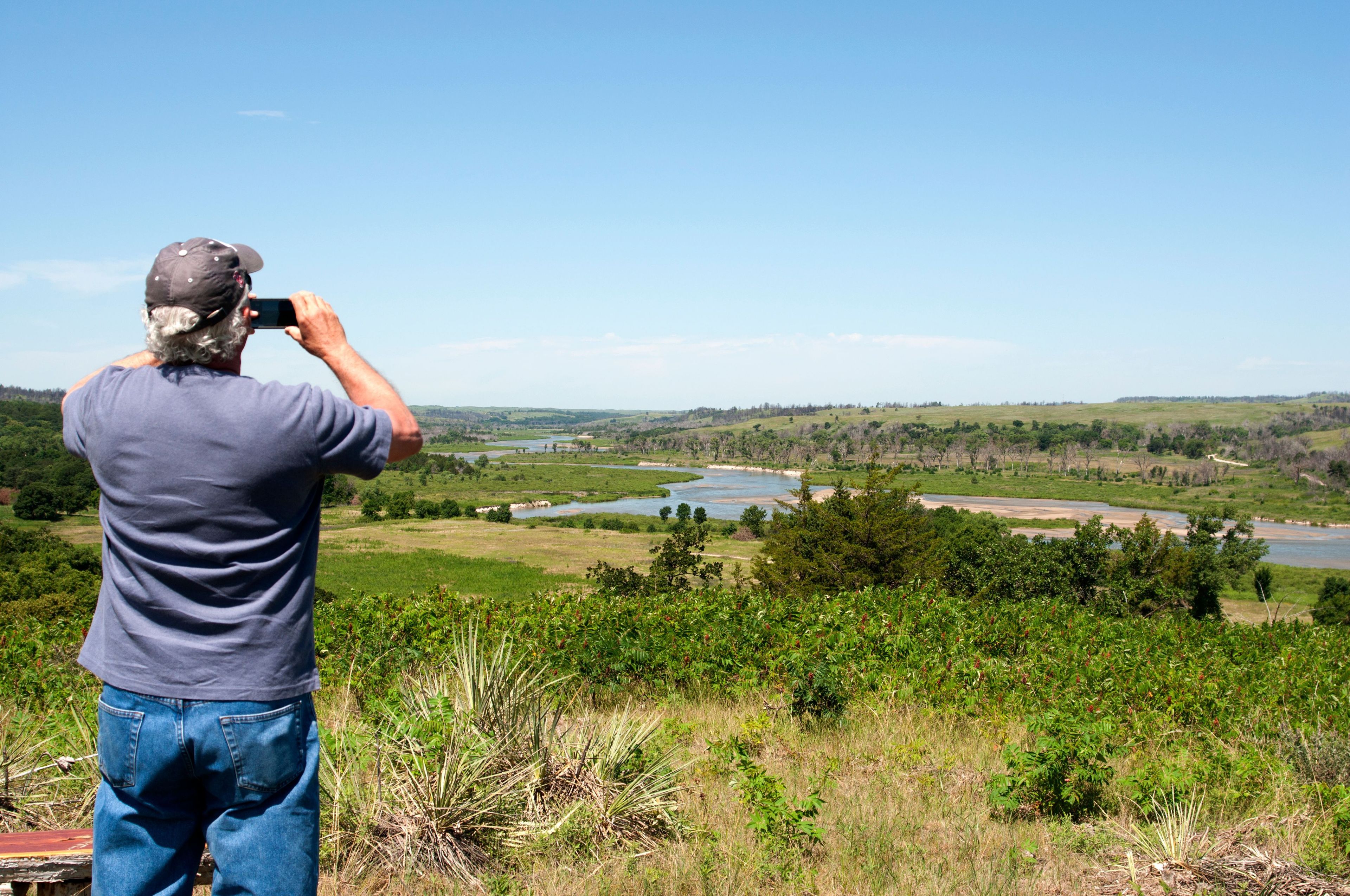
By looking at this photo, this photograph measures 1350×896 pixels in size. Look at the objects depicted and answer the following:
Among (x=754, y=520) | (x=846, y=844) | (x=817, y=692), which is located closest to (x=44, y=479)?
(x=754, y=520)

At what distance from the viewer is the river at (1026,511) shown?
64.6 metres

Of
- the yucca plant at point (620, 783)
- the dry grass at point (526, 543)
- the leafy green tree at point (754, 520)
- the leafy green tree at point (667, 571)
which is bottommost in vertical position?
the dry grass at point (526, 543)

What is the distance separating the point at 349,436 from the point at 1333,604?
4075cm

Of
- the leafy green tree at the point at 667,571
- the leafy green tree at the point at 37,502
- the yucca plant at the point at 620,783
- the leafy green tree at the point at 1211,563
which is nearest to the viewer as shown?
the yucca plant at the point at 620,783

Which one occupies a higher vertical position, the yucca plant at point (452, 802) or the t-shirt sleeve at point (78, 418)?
the t-shirt sleeve at point (78, 418)

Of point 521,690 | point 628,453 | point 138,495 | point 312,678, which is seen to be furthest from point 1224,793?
point 628,453

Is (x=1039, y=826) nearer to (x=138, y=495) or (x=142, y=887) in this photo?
(x=142, y=887)

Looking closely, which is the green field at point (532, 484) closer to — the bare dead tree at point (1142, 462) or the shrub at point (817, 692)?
the bare dead tree at point (1142, 462)

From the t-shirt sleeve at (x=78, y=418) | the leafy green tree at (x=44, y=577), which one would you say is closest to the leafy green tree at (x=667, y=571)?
the leafy green tree at (x=44, y=577)

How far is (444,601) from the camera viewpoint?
8242mm

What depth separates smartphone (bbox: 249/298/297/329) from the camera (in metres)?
2.07

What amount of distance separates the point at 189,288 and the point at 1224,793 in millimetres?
5056

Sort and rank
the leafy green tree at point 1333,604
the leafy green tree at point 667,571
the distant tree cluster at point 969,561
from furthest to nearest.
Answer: the leafy green tree at point 1333,604, the distant tree cluster at point 969,561, the leafy green tree at point 667,571

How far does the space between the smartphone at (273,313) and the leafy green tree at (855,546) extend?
21102 millimetres
